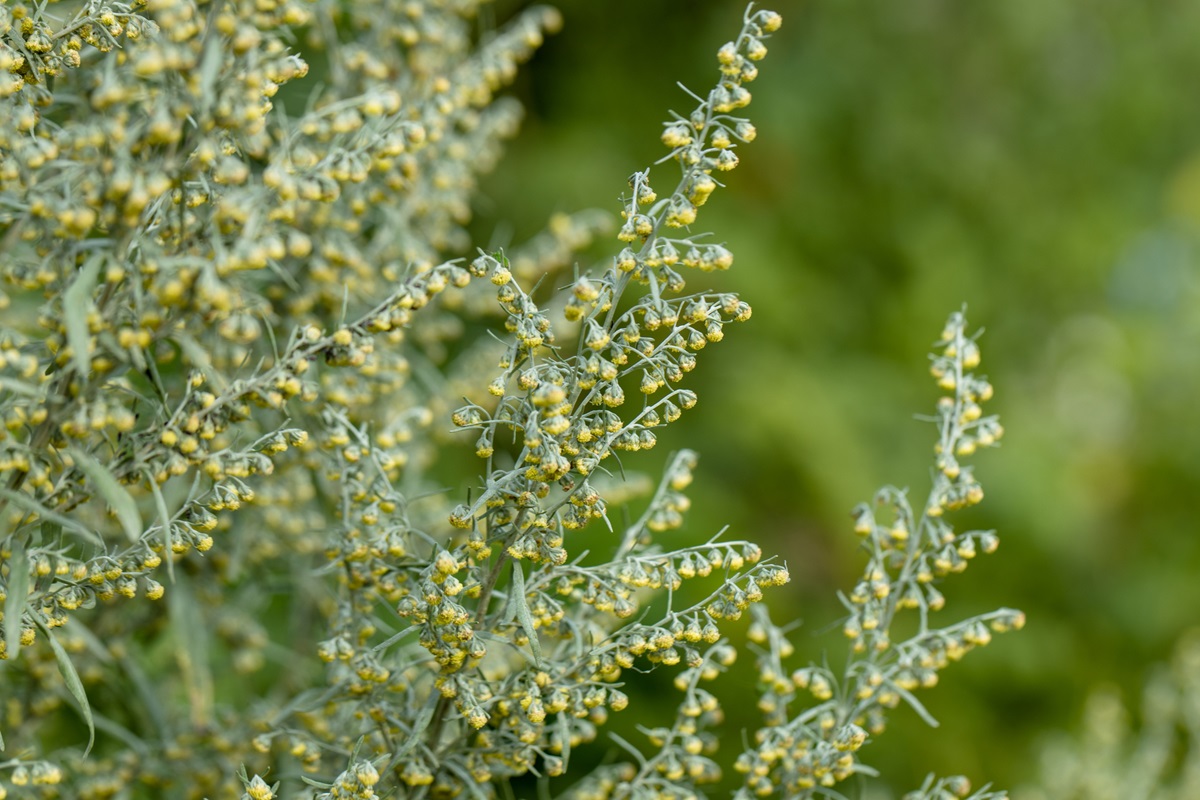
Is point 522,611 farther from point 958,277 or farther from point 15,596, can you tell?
point 958,277

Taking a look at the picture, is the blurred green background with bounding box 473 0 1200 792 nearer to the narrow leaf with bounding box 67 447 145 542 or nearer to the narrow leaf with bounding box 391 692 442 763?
the narrow leaf with bounding box 391 692 442 763

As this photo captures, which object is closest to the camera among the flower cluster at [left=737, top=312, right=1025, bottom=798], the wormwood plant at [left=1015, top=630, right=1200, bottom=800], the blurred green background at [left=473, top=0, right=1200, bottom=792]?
the flower cluster at [left=737, top=312, right=1025, bottom=798]

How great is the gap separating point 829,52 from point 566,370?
4.08 metres

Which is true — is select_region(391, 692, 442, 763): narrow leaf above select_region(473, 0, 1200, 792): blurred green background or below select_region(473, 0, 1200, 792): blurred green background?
below

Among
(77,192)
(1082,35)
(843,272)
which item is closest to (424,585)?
(77,192)

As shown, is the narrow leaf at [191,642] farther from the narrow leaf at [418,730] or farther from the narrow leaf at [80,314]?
the narrow leaf at [80,314]

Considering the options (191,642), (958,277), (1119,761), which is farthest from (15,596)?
(958,277)

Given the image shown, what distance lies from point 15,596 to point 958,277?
4.04m

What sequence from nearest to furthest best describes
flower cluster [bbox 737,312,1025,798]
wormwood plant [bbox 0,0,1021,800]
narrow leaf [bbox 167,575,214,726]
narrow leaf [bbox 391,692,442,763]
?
wormwood plant [bbox 0,0,1021,800] → narrow leaf [bbox 391,692,442,763] → flower cluster [bbox 737,312,1025,798] → narrow leaf [bbox 167,575,214,726]

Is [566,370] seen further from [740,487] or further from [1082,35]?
[1082,35]

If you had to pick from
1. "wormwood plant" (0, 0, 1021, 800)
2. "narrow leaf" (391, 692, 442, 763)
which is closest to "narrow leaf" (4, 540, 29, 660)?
"wormwood plant" (0, 0, 1021, 800)

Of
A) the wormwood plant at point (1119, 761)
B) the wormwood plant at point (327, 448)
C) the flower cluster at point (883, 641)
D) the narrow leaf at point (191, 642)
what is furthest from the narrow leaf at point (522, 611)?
the wormwood plant at point (1119, 761)

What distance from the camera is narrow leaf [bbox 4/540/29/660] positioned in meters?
0.95

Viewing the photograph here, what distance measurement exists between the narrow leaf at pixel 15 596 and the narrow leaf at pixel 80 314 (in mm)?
210
